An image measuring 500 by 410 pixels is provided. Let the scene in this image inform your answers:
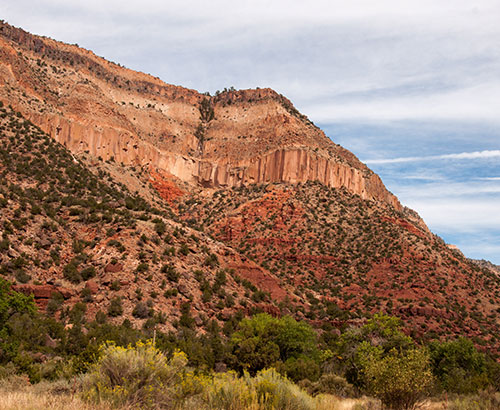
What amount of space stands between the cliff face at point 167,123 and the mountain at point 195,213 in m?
0.28

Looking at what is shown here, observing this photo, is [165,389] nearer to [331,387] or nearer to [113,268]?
[331,387]

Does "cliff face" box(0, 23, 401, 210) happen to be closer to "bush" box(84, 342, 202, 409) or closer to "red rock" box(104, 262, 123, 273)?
"red rock" box(104, 262, 123, 273)

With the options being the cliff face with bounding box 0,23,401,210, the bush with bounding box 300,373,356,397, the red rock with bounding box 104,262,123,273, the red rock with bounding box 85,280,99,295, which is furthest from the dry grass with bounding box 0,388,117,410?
the cliff face with bounding box 0,23,401,210

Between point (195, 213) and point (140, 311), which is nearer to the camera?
point (140, 311)

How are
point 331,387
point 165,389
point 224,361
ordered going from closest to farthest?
1. point 165,389
2. point 331,387
3. point 224,361

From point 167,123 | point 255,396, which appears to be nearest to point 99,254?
point 255,396

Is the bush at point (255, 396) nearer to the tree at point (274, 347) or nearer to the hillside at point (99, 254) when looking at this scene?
the tree at point (274, 347)

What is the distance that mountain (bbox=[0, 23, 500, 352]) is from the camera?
91.7 ft

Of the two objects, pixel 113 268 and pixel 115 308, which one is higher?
pixel 113 268

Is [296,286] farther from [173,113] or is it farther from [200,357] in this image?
[173,113]

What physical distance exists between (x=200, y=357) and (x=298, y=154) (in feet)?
167

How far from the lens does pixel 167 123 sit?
79375mm

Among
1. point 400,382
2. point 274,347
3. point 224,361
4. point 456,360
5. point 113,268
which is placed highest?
point 113,268

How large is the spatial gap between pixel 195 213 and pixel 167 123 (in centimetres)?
2429
